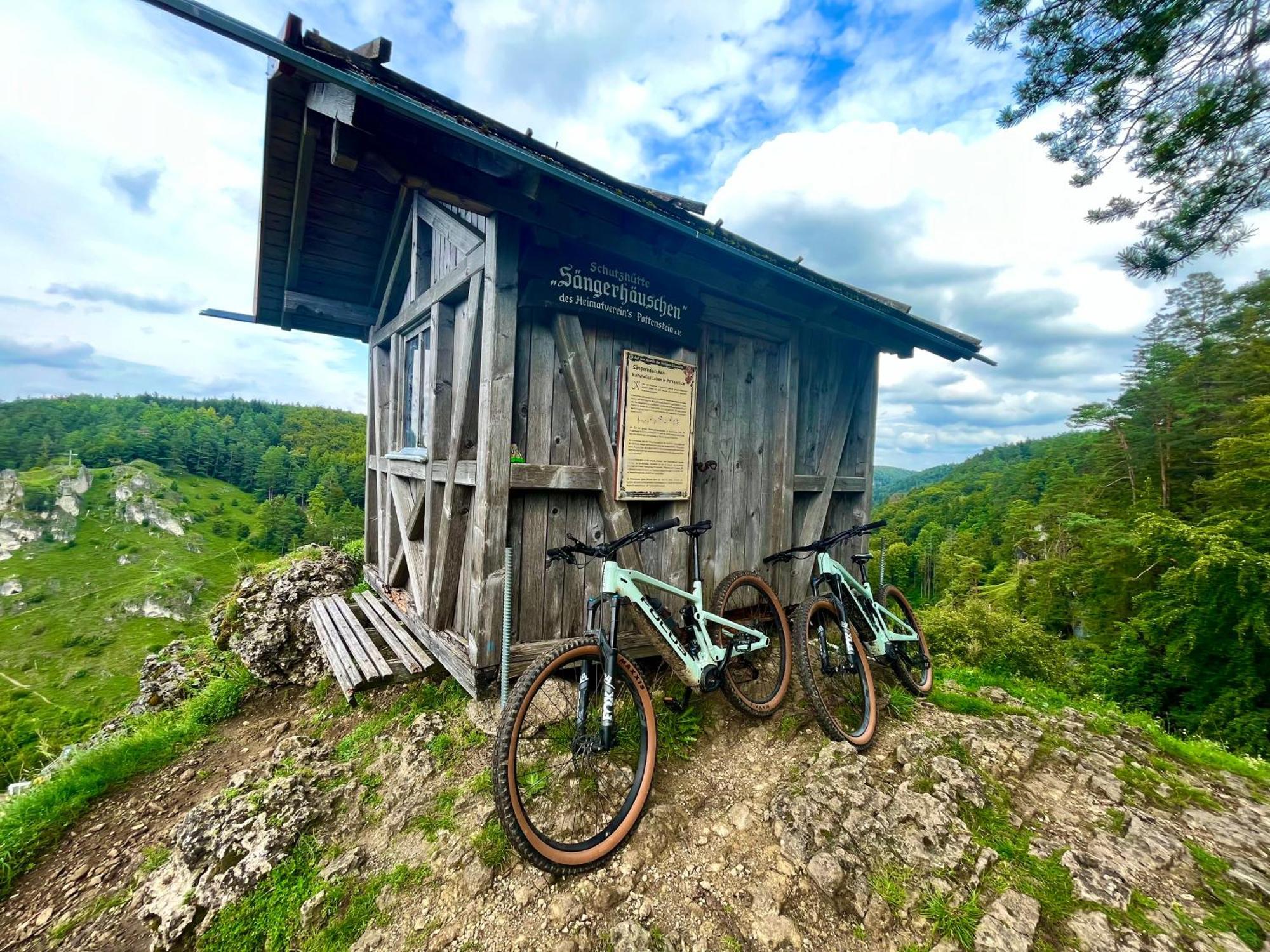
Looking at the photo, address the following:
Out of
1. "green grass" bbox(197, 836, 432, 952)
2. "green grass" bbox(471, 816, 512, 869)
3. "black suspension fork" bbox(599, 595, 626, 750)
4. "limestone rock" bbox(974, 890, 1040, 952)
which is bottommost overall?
"green grass" bbox(197, 836, 432, 952)

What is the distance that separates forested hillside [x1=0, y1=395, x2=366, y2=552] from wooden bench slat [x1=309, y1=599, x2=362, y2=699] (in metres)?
50.1

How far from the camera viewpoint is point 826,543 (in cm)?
402

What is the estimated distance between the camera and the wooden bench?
11.8ft

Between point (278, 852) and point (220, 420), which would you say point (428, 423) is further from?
point (220, 420)

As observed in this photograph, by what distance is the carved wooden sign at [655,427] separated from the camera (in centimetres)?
373

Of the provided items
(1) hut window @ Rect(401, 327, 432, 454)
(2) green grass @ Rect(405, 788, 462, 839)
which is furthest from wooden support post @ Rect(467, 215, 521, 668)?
(1) hut window @ Rect(401, 327, 432, 454)

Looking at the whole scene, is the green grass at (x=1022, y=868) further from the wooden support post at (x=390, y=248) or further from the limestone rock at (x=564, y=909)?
the wooden support post at (x=390, y=248)

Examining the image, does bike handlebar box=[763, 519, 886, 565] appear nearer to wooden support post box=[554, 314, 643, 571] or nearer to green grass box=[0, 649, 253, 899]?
wooden support post box=[554, 314, 643, 571]

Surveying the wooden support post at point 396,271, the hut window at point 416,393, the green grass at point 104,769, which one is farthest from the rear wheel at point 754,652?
the wooden support post at point 396,271

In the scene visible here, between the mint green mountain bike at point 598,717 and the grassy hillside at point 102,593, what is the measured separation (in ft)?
90.2

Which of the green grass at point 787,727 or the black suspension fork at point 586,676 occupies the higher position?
the black suspension fork at point 586,676

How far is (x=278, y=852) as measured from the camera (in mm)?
2471

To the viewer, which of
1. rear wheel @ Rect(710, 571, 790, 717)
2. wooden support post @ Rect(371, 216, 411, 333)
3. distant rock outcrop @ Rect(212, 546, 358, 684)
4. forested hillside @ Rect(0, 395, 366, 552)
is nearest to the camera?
rear wheel @ Rect(710, 571, 790, 717)

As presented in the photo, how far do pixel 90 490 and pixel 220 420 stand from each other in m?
18.4
